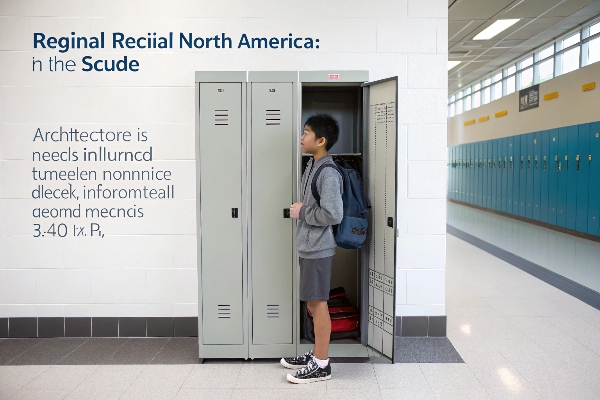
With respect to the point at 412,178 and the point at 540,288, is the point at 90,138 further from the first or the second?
the point at 540,288

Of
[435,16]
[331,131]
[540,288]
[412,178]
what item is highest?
[435,16]

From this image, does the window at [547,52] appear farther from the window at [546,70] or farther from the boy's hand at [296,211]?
the boy's hand at [296,211]

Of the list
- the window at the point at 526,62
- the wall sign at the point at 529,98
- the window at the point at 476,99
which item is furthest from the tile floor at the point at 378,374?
the window at the point at 476,99

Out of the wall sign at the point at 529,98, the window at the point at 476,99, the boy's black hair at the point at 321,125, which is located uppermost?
the window at the point at 476,99

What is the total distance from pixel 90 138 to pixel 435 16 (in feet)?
8.50

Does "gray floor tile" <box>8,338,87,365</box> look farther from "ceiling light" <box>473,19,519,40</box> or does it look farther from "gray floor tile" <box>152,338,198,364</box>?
"ceiling light" <box>473,19,519,40</box>

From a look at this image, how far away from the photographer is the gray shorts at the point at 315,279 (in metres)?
2.78

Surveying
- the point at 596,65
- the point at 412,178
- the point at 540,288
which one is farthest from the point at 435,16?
the point at 596,65

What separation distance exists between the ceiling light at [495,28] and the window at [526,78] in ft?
9.06

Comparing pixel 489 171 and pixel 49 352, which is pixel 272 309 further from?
pixel 489 171

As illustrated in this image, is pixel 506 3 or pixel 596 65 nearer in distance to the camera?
pixel 506 3

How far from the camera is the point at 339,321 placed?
320 cm

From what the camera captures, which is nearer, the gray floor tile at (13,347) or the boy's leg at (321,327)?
the boy's leg at (321,327)

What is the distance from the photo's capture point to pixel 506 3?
22.0 ft
